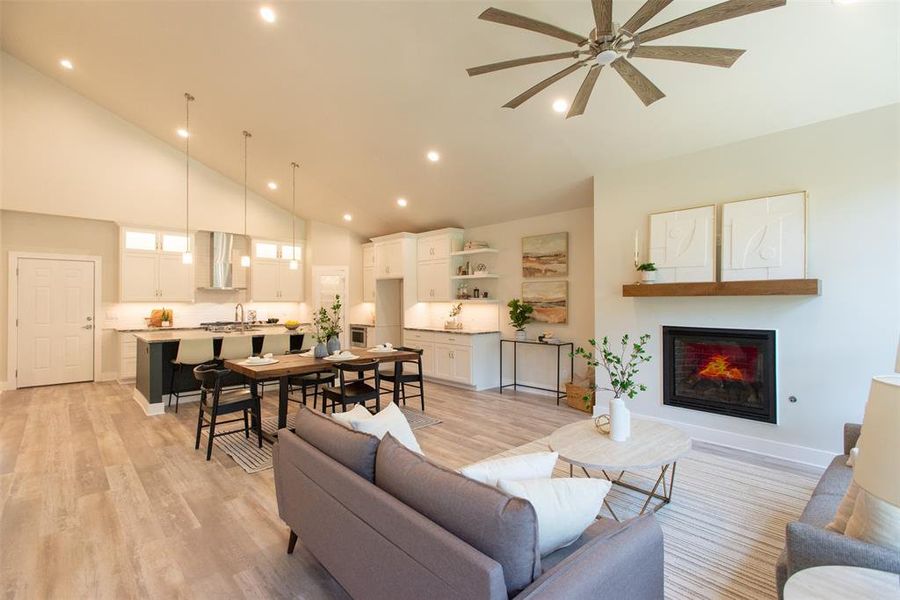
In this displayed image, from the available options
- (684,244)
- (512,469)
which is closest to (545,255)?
(684,244)

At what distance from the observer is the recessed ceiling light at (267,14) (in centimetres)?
366

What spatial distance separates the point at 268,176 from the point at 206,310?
2.83 meters

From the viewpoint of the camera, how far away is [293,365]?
156 inches

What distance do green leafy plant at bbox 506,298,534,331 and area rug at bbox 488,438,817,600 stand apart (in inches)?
104

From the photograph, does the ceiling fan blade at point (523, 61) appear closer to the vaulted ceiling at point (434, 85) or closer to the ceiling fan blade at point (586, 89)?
the ceiling fan blade at point (586, 89)

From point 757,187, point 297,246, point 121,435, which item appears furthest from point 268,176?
point 757,187

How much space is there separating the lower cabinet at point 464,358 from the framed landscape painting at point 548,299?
81 centimetres

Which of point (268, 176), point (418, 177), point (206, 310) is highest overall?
point (268, 176)

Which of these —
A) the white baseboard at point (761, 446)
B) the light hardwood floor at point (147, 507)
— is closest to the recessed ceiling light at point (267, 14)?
the light hardwood floor at point (147, 507)

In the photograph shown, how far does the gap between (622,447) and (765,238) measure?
252cm

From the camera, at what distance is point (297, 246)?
881 centimetres

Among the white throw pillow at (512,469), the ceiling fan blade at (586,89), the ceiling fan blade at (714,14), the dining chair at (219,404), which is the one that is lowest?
the dining chair at (219,404)

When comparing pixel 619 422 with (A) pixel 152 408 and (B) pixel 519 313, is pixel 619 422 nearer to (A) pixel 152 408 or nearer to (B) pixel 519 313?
(B) pixel 519 313

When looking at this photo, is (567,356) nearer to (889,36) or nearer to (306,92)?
(889,36)
